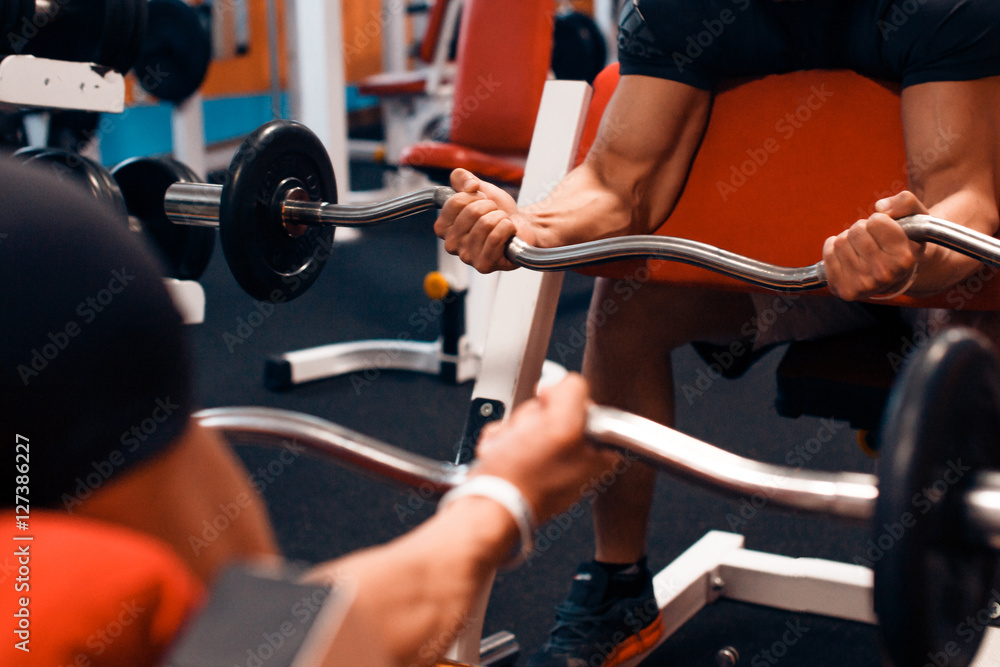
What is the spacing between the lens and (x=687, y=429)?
7.75 feet

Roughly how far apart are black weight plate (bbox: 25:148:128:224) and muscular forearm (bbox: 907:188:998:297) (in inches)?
35.1

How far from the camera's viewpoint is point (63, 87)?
1.22 meters

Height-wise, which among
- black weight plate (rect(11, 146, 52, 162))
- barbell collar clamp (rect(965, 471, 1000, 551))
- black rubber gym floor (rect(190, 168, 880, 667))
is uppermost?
black weight plate (rect(11, 146, 52, 162))

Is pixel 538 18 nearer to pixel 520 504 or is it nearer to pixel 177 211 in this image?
pixel 177 211

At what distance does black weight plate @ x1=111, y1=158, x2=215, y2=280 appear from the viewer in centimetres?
128

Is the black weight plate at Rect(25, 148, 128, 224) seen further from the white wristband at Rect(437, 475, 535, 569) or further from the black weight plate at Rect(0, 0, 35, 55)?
the white wristband at Rect(437, 475, 535, 569)

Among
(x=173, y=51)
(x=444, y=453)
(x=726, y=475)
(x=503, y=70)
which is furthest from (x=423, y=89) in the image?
(x=726, y=475)

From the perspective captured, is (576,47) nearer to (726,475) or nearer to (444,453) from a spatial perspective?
(444,453)

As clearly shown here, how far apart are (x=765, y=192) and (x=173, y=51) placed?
230 centimetres

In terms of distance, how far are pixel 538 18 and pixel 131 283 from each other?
79.4 inches

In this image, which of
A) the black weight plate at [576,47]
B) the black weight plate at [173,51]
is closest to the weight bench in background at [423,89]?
the black weight plate at [576,47]

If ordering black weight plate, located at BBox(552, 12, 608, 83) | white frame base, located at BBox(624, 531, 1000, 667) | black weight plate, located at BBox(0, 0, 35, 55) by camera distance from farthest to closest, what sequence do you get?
black weight plate, located at BBox(552, 12, 608, 83)
white frame base, located at BBox(624, 531, 1000, 667)
black weight plate, located at BBox(0, 0, 35, 55)

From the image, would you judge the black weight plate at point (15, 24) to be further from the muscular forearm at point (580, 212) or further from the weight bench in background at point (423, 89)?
the weight bench in background at point (423, 89)

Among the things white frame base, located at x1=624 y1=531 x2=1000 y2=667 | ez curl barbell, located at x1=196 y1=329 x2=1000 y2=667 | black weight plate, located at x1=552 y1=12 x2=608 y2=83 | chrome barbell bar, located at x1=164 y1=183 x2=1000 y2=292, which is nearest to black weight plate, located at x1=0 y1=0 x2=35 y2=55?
chrome barbell bar, located at x1=164 y1=183 x2=1000 y2=292
